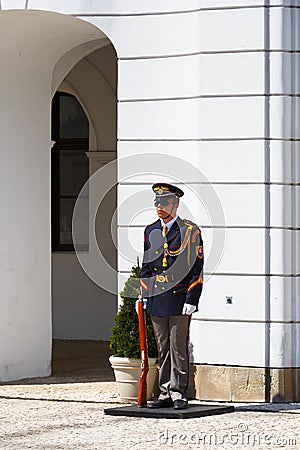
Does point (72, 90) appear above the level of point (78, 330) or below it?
above

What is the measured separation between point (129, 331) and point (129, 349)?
0.51 ft

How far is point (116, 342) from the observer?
11055mm

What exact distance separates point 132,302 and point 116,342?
369mm

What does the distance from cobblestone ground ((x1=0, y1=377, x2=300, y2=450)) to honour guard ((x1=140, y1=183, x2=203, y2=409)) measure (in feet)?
1.64

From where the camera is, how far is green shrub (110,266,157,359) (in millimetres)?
10969

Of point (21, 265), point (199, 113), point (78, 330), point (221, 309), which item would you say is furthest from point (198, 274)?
point (78, 330)

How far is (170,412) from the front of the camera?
1024 cm

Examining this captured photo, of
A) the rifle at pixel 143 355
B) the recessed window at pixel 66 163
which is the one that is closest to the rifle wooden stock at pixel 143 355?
the rifle at pixel 143 355

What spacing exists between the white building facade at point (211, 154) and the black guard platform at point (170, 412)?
1.91 ft

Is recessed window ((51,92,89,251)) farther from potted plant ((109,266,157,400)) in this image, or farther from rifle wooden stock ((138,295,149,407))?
rifle wooden stock ((138,295,149,407))

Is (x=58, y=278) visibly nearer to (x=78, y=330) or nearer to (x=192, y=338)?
(x=78, y=330)

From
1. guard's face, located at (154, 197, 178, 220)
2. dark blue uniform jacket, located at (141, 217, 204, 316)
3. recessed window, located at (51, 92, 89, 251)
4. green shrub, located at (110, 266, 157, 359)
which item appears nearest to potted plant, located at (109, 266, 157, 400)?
green shrub, located at (110, 266, 157, 359)

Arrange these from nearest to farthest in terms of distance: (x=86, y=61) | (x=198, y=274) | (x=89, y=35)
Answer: (x=198, y=274), (x=89, y=35), (x=86, y=61)

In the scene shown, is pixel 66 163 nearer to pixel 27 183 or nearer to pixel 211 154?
pixel 27 183
